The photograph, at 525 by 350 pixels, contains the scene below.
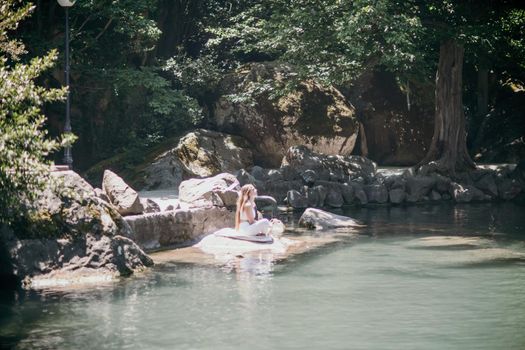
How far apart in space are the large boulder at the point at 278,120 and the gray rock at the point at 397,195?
575 centimetres

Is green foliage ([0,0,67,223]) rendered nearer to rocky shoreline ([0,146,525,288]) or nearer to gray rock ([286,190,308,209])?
rocky shoreline ([0,146,525,288])

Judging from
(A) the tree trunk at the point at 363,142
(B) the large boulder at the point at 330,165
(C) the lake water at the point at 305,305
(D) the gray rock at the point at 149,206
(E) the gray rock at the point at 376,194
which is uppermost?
(A) the tree trunk at the point at 363,142

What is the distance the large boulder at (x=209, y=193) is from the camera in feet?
79.9

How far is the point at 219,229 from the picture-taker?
24.0 meters

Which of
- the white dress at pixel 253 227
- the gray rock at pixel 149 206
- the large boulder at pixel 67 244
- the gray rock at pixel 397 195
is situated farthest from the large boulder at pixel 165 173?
the large boulder at pixel 67 244

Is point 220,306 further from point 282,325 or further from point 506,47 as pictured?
point 506,47

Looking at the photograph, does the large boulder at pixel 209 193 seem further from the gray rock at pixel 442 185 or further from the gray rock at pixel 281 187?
the gray rock at pixel 442 185

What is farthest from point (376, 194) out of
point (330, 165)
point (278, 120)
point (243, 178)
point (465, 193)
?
point (278, 120)

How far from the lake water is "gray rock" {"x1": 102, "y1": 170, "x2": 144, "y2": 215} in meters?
2.41

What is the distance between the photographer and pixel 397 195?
110 ft

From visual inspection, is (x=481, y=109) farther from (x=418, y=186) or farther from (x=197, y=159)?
(x=197, y=159)

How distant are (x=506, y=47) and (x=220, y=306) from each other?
23265 mm

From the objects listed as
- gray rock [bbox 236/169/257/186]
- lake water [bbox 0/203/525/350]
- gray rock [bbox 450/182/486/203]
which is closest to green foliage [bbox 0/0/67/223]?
lake water [bbox 0/203/525/350]

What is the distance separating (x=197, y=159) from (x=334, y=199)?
5.67m
